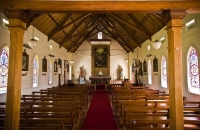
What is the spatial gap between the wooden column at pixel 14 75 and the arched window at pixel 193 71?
6.83 meters

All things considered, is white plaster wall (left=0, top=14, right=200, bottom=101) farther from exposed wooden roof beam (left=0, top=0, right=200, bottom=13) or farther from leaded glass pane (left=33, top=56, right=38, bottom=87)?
exposed wooden roof beam (left=0, top=0, right=200, bottom=13)

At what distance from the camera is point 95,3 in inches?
166

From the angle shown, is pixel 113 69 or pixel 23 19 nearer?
pixel 23 19

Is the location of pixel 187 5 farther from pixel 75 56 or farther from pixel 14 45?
pixel 75 56

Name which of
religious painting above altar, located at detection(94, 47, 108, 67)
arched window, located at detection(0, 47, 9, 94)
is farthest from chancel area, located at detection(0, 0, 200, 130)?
religious painting above altar, located at detection(94, 47, 108, 67)

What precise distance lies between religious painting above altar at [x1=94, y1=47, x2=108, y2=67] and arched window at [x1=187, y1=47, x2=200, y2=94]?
12524mm

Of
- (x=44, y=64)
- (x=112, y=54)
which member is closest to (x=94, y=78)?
(x=112, y=54)

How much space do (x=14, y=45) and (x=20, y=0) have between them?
49.4 inches

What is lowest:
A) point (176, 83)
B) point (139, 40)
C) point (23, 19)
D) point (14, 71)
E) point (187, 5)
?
point (176, 83)

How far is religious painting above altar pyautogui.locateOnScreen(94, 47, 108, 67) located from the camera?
19.2 m

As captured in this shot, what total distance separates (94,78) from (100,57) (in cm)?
348

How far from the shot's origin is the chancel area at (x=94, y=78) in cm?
385

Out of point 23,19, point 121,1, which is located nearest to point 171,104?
point 121,1

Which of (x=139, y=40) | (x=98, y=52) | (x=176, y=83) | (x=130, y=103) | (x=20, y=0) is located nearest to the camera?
(x=176, y=83)
